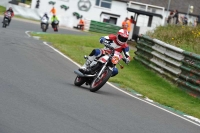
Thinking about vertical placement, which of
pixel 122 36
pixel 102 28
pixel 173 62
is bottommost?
pixel 102 28

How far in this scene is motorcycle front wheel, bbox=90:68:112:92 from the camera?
44.1 ft

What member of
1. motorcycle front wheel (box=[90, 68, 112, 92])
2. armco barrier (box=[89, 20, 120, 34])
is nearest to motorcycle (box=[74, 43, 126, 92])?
motorcycle front wheel (box=[90, 68, 112, 92])

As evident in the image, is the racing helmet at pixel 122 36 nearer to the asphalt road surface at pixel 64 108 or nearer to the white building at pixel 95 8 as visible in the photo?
the asphalt road surface at pixel 64 108

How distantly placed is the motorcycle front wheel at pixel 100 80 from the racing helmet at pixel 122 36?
0.85 meters

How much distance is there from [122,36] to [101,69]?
912mm

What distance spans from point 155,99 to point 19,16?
Answer: 45918 mm

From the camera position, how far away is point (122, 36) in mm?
13930

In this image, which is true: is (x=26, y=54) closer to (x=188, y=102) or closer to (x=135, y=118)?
(x=188, y=102)

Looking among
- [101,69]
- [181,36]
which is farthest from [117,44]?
[181,36]

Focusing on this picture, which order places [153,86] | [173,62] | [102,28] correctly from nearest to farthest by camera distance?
[153,86]
[173,62]
[102,28]

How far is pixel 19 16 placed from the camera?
196ft

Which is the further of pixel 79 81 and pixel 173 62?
pixel 173 62

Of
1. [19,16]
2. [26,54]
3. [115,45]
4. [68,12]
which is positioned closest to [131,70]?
[26,54]

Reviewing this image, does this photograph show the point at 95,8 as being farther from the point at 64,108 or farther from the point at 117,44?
the point at 64,108
